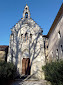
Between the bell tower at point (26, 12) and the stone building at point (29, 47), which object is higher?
the bell tower at point (26, 12)

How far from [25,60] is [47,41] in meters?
5.86

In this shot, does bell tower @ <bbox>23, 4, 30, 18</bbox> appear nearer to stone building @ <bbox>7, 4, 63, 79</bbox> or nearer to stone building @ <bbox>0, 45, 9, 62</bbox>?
stone building @ <bbox>7, 4, 63, 79</bbox>

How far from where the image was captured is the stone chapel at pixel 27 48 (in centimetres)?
1380

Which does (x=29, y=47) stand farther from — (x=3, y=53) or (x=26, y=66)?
(x=3, y=53)

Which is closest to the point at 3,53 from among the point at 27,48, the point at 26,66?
the point at 27,48

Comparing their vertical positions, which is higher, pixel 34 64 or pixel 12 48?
pixel 12 48

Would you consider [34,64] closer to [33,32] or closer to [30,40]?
[30,40]

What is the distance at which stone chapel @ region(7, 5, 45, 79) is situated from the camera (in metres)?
13.8

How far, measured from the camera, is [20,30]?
1616cm

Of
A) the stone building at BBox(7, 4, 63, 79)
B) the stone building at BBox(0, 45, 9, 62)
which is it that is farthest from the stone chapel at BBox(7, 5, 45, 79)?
the stone building at BBox(0, 45, 9, 62)

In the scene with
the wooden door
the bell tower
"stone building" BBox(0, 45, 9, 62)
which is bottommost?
the wooden door

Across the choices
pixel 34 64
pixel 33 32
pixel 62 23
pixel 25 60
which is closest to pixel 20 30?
A: pixel 33 32

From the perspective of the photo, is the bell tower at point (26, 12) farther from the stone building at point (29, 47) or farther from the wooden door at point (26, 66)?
the wooden door at point (26, 66)

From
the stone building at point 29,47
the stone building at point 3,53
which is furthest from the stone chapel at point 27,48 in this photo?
the stone building at point 3,53
